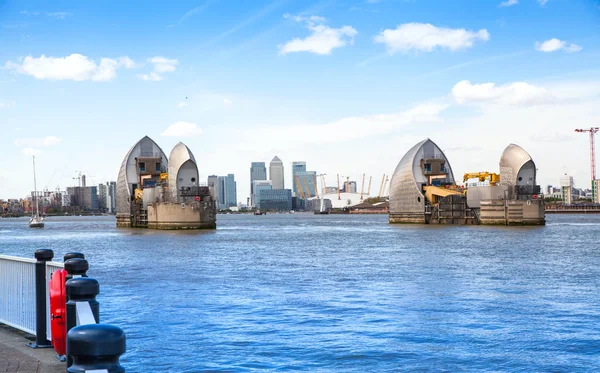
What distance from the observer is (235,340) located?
15266 mm

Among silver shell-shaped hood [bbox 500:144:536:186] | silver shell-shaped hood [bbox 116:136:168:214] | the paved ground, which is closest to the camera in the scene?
the paved ground

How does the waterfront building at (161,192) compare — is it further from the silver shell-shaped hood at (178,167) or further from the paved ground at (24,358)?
the paved ground at (24,358)

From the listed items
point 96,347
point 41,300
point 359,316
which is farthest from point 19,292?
point 359,316

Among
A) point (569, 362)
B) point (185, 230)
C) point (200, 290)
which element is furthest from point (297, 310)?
point (185, 230)

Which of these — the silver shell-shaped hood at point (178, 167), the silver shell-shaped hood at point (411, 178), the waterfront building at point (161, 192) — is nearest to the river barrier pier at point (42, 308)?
the waterfront building at point (161, 192)

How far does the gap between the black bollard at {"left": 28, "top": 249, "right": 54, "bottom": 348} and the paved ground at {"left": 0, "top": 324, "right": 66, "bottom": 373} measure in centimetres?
18

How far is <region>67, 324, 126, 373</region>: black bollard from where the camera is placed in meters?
3.60

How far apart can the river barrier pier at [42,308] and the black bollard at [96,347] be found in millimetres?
1664


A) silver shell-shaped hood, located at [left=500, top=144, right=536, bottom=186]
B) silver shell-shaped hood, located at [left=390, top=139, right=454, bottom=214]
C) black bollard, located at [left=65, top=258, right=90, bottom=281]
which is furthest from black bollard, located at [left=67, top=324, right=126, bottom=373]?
silver shell-shaped hood, located at [left=390, top=139, right=454, bottom=214]

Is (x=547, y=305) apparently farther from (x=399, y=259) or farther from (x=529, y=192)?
(x=529, y=192)

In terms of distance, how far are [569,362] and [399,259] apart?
2554 cm

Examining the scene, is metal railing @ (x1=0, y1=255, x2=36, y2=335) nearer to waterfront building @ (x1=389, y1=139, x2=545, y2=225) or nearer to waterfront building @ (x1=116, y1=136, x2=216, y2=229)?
waterfront building @ (x1=116, y1=136, x2=216, y2=229)

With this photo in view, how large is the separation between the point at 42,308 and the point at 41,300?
0.13 m

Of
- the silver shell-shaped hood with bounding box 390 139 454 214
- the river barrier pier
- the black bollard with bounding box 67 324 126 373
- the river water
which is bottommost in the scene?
the river water
